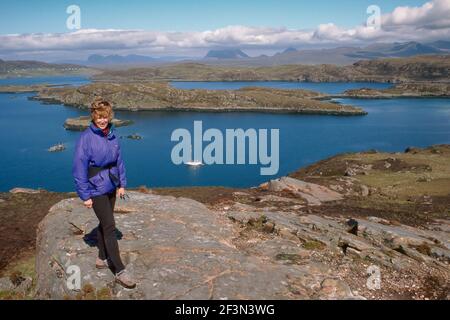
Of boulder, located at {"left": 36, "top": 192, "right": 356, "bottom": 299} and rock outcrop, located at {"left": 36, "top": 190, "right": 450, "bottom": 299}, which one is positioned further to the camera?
rock outcrop, located at {"left": 36, "top": 190, "right": 450, "bottom": 299}

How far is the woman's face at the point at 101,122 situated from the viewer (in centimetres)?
1091

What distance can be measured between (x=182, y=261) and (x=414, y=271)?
8675 mm

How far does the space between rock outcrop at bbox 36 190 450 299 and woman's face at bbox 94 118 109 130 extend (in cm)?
448

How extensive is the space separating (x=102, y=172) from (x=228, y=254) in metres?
5.55

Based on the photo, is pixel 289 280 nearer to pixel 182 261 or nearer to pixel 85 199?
pixel 182 261

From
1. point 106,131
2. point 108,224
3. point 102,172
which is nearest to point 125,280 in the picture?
point 108,224

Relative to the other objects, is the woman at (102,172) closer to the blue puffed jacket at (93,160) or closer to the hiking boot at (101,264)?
the blue puffed jacket at (93,160)

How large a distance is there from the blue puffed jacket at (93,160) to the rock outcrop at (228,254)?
2828mm

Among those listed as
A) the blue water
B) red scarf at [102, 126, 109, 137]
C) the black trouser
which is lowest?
the blue water

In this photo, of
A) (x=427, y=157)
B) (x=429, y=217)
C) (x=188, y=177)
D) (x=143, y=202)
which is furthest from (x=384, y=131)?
(x=143, y=202)

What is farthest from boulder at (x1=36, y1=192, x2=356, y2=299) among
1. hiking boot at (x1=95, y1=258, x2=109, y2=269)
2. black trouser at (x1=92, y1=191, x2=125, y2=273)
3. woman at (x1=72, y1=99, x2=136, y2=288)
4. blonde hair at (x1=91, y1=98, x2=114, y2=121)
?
blonde hair at (x1=91, y1=98, x2=114, y2=121)

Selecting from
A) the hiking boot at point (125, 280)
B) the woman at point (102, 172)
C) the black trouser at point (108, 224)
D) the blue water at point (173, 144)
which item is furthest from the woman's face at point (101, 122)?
the blue water at point (173, 144)

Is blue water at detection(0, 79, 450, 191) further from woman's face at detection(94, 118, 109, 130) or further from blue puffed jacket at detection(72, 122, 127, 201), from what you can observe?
woman's face at detection(94, 118, 109, 130)

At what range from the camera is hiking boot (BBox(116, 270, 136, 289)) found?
1134cm
